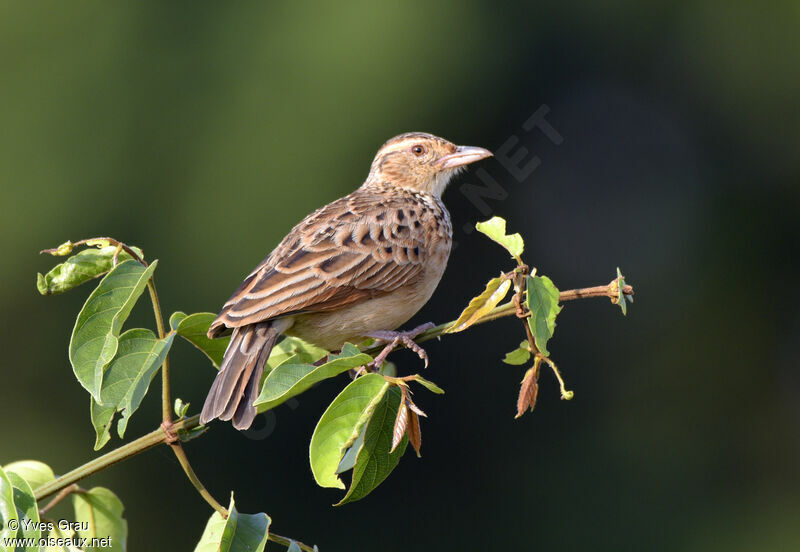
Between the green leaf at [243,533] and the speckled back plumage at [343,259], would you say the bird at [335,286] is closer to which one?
the speckled back plumage at [343,259]

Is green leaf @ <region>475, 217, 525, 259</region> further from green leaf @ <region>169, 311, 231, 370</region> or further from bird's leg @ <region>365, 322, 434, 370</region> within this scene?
green leaf @ <region>169, 311, 231, 370</region>

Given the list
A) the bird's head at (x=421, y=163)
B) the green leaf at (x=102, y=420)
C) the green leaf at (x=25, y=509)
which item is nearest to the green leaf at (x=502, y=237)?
the green leaf at (x=102, y=420)

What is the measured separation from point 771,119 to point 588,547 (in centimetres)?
910

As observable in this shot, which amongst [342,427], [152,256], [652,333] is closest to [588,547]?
[652,333]

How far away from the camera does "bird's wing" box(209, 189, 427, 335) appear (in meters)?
4.16

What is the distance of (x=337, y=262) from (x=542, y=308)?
1770 mm

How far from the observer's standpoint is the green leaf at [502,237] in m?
2.94

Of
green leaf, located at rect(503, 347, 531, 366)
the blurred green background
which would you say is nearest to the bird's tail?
green leaf, located at rect(503, 347, 531, 366)

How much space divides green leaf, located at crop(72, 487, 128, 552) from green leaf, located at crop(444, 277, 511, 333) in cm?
129

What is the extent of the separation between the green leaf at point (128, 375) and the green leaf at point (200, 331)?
0.44 ft

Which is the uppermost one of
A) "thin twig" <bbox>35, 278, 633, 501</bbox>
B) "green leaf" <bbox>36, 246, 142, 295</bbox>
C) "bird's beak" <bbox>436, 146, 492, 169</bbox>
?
"green leaf" <bbox>36, 246, 142, 295</bbox>

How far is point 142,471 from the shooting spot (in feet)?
48.1

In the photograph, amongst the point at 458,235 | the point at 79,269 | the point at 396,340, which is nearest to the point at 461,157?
the point at 396,340

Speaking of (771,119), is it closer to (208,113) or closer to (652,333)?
(652,333)
